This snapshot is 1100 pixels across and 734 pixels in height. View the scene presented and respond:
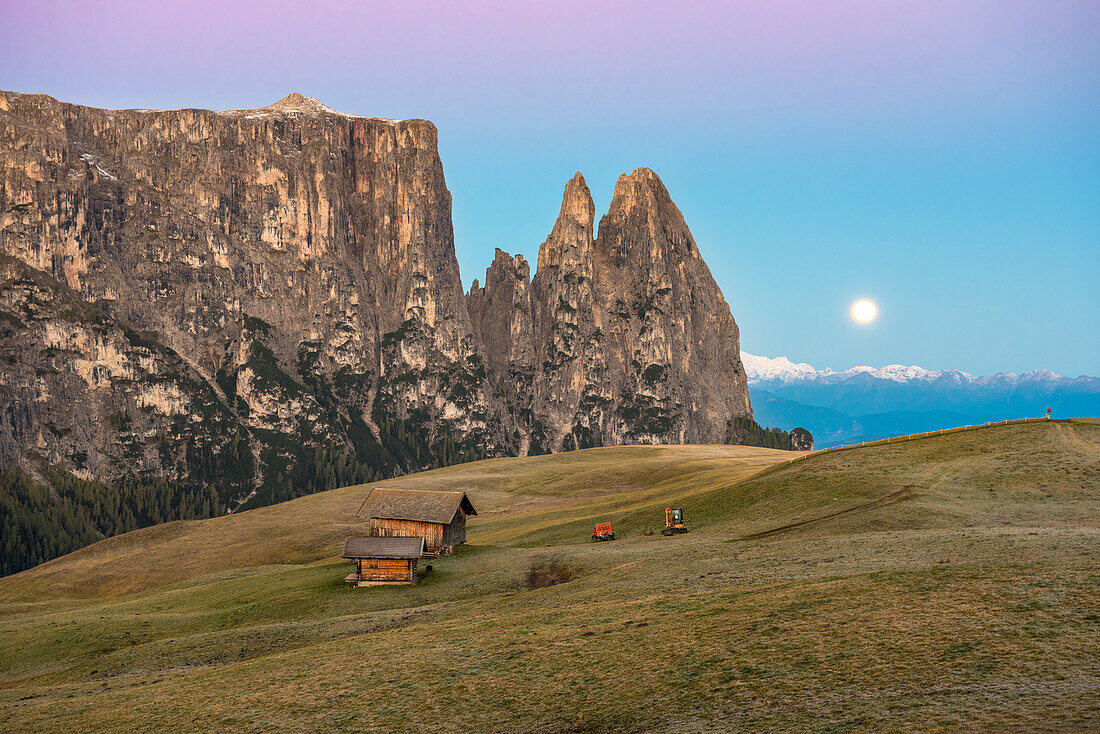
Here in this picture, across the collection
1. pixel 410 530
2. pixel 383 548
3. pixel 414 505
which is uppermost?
pixel 414 505

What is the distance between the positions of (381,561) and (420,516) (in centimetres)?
1408

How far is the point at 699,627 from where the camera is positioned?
29.8 meters

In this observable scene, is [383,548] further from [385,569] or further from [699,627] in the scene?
[699,627]

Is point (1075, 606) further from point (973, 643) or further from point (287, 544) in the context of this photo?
point (287, 544)

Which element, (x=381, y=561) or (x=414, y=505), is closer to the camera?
(x=381, y=561)

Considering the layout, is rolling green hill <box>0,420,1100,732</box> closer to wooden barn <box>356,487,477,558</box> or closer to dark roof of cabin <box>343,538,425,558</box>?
dark roof of cabin <box>343,538,425,558</box>

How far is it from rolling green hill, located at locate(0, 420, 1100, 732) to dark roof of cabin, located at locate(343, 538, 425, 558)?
3.10m

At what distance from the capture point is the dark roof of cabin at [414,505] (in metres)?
75.7

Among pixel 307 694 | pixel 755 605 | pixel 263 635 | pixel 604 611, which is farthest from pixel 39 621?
pixel 755 605

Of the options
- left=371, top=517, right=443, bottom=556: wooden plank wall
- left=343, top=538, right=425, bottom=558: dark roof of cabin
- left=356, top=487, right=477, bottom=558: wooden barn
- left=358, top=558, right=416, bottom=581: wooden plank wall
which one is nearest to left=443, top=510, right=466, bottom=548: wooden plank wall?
left=356, top=487, right=477, bottom=558: wooden barn

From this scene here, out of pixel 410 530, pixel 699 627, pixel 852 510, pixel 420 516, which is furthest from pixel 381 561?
pixel 699 627

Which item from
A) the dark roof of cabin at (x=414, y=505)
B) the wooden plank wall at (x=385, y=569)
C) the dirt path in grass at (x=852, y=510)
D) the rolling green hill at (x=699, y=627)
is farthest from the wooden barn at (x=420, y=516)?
the dirt path in grass at (x=852, y=510)

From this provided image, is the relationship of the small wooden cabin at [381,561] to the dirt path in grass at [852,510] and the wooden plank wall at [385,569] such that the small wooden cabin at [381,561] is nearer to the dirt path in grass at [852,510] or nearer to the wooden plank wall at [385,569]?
the wooden plank wall at [385,569]

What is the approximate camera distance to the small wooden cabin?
61.2m
